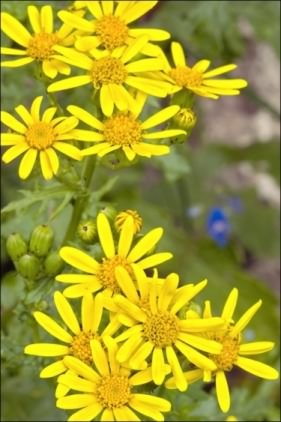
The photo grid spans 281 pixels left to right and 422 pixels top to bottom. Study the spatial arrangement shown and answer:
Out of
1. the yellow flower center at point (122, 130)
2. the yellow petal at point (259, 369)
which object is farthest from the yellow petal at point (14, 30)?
the yellow petal at point (259, 369)

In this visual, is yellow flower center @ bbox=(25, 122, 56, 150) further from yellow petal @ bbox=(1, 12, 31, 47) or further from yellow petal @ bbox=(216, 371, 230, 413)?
yellow petal @ bbox=(216, 371, 230, 413)

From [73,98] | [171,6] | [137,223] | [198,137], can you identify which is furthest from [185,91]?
[198,137]

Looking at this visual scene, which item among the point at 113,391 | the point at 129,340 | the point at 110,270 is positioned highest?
the point at 110,270

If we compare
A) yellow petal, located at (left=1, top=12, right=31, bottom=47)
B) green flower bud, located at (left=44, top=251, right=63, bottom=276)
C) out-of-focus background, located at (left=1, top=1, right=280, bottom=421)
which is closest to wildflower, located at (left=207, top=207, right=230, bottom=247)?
out-of-focus background, located at (left=1, top=1, right=280, bottom=421)

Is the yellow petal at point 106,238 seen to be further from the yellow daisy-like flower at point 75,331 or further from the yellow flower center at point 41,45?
the yellow flower center at point 41,45

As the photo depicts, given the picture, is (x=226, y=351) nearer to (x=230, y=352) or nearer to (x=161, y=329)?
(x=230, y=352)

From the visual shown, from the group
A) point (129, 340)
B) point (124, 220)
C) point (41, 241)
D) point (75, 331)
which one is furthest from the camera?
point (41, 241)

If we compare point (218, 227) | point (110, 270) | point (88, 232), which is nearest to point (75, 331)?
point (110, 270)
